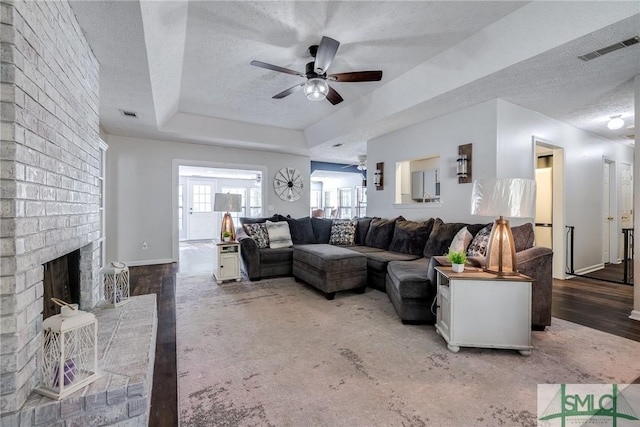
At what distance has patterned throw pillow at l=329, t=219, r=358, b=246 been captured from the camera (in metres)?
4.93

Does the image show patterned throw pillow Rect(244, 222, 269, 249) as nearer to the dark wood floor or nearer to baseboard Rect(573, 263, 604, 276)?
the dark wood floor

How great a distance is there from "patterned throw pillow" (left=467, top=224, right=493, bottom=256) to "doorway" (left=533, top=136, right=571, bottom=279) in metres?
2.04

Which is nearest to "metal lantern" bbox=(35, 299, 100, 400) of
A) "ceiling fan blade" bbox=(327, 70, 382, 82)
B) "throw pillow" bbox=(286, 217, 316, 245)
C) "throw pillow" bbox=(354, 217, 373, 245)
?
"ceiling fan blade" bbox=(327, 70, 382, 82)

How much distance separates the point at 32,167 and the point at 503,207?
2878mm

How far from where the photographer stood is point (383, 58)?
321 cm

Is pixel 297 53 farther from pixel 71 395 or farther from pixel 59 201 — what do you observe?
pixel 71 395

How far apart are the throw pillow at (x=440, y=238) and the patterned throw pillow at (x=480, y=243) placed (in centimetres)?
44

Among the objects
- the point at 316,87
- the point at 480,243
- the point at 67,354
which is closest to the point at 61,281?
the point at 67,354

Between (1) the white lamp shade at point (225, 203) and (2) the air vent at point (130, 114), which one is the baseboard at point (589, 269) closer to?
(1) the white lamp shade at point (225, 203)

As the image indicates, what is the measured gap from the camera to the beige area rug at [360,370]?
1.57 meters

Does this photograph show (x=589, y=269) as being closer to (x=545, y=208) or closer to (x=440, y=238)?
(x=545, y=208)

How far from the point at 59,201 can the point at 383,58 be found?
316 centimetres

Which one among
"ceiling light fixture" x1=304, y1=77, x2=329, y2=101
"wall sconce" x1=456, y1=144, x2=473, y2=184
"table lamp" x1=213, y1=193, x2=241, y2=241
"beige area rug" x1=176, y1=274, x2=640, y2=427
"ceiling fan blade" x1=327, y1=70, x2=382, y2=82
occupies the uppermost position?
"ceiling fan blade" x1=327, y1=70, x2=382, y2=82

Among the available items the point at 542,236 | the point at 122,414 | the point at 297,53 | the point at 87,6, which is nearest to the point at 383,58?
the point at 297,53
